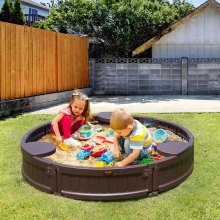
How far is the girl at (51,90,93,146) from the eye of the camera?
584 centimetres

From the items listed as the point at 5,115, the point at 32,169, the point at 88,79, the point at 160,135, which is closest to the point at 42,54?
the point at 5,115

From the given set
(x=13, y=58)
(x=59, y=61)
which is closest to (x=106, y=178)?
(x=13, y=58)

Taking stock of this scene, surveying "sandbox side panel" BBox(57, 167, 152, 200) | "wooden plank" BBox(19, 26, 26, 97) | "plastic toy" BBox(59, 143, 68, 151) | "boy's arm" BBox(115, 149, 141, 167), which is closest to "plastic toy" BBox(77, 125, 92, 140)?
"plastic toy" BBox(59, 143, 68, 151)

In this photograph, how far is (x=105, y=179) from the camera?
3912 mm

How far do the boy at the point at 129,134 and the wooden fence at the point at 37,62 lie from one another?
17.8 feet

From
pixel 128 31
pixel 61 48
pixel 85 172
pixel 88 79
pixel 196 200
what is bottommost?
pixel 196 200

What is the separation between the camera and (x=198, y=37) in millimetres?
16094

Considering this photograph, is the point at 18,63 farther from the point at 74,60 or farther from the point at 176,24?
the point at 176,24

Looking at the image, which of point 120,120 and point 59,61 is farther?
point 59,61

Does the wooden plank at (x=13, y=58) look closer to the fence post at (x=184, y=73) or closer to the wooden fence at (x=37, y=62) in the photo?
the wooden fence at (x=37, y=62)

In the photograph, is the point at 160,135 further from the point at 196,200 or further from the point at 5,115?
the point at 5,115

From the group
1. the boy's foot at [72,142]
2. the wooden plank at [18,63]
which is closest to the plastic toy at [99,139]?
the boy's foot at [72,142]

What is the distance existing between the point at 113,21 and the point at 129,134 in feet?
43.6

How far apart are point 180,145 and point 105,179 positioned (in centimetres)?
128
